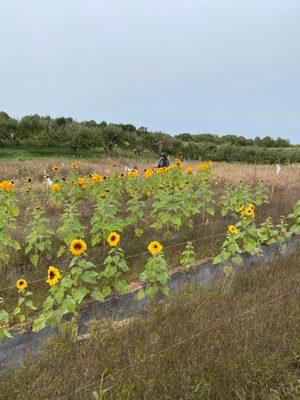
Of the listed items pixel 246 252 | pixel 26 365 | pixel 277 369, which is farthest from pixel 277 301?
pixel 26 365

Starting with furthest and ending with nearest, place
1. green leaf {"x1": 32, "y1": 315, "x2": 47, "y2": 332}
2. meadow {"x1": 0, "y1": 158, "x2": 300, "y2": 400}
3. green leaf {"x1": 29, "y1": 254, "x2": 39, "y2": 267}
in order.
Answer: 1. green leaf {"x1": 29, "y1": 254, "x2": 39, "y2": 267}
2. green leaf {"x1": 32, "y1": 315, "x2": 47, "y2": 332}
3. meadow {"x1": 0, "y1": 158, "x2": 300, "y2": 400}

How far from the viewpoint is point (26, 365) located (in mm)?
3188

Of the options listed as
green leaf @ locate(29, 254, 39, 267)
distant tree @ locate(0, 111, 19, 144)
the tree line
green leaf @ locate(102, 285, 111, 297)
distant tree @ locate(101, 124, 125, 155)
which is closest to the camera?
green leaf @ locate(102, 285, 111, 297)

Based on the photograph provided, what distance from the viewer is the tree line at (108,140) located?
3288cm

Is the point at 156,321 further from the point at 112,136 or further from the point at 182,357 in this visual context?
the point at 112,136

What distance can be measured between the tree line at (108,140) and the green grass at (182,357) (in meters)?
25.2

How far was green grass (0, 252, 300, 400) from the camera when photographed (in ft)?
9.50

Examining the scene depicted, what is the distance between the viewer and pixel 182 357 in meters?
3.24

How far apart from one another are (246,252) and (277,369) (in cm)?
314

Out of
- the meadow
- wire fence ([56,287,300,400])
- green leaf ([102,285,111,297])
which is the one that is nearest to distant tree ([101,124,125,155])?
the meadow

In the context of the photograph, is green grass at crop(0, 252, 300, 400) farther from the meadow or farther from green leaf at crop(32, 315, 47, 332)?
green leaf at crop(32, 315, 47, 332)

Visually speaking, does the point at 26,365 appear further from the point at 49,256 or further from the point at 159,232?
the point at 159,232

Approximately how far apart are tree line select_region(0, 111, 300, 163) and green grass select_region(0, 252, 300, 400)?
25.2 meters

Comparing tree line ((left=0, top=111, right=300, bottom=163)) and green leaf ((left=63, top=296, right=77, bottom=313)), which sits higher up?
tree line ((left=0, top=111, right=300, bottom=163))
